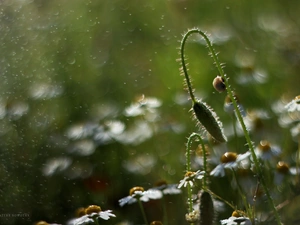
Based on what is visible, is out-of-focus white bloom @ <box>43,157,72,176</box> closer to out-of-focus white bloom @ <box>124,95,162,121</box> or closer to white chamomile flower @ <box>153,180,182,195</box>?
out-of-focus white bloom @ <box>124,95,162,121</box>

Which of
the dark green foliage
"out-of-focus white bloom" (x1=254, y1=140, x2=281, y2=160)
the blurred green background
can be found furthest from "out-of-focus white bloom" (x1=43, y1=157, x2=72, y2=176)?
the dark green foliage

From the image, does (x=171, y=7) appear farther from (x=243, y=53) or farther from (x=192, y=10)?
(x=243, y=53)

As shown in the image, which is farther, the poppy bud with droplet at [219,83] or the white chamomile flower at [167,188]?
the white chamomile flower at [167,188]

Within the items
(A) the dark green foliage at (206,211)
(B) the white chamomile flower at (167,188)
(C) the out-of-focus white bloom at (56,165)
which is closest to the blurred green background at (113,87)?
(C) the out-of-focus white bloom at (56,165)

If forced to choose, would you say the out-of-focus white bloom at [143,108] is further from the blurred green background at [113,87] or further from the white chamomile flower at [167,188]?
the white chamomile flower at [167,188]

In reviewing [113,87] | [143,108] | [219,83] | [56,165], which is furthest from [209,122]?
[113,87]

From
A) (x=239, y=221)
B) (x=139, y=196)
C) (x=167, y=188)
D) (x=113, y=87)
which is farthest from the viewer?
(x=113, y=87)

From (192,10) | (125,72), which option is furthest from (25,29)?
(192,10)

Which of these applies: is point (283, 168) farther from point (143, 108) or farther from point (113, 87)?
point (113, 87)
